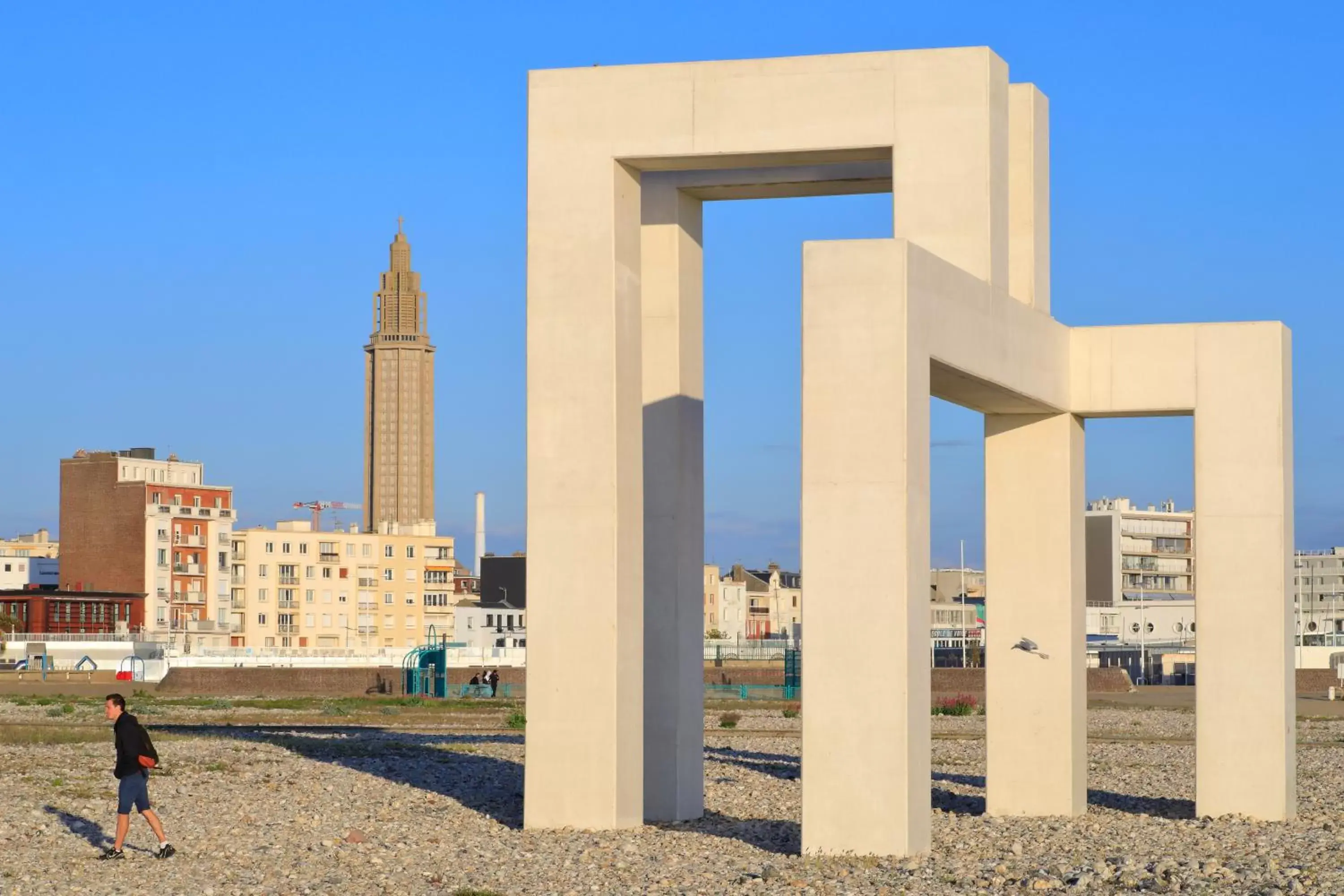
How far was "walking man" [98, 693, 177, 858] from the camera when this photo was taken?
18.1m

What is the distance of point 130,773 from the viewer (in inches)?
712

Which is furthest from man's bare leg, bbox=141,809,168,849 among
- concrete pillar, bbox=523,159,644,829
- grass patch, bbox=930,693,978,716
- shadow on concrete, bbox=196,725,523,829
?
grass patch, bbox=930,693,978,716

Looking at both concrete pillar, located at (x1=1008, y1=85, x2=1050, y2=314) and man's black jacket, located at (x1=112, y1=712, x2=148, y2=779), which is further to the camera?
concrete pillar, located at (x1=1008, y1=85, x2=1050, y2=314)

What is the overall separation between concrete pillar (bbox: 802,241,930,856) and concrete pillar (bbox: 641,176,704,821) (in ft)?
14.5

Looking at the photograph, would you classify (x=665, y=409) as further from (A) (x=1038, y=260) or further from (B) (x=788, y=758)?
(B) (x=788, y=758)

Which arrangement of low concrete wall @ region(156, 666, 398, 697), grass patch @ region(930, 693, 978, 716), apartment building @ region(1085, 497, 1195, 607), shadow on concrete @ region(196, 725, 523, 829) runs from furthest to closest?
apartment building @ region(1085, 497, 1195, 607) < low concrete wall @ region(156, 666, 398, 697) < grass patch @ region(930, 693, 978, 716) < shadow on concrete @ region(196, 725, 523, 829)

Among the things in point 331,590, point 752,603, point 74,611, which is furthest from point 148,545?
point 752,603

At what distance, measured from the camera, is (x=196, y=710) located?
47.9 m

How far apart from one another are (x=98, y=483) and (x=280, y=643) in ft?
53.5

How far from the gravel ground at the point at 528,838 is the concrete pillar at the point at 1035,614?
1.97ft

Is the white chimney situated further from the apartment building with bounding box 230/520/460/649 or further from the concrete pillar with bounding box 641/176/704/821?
the concrete pillar with bounding box 641/176/704/821

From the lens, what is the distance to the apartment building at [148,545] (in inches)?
4651

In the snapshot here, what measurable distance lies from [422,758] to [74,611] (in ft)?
291

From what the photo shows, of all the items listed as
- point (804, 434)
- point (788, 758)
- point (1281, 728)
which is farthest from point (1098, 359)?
point (788, 758)
